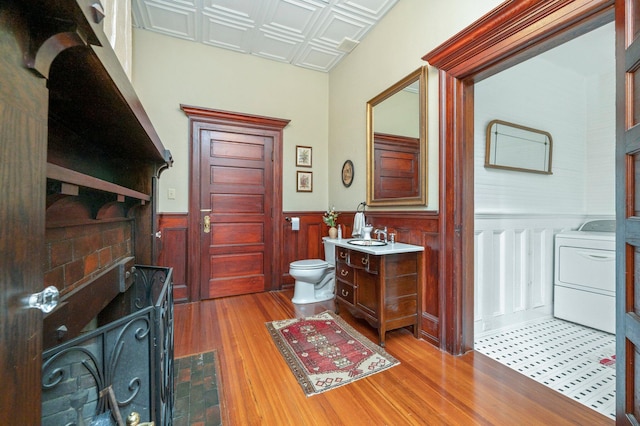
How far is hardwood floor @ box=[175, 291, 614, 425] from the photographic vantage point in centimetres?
128

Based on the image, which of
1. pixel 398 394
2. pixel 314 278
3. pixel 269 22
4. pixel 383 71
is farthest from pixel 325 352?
pixel 269 22

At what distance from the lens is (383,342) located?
6.40 ft

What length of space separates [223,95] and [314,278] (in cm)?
236

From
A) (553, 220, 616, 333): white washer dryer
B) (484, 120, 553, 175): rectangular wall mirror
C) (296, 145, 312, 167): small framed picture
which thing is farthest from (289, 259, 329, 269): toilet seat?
(553, 220, 616, 333): white washer dryer

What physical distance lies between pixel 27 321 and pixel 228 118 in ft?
9.90

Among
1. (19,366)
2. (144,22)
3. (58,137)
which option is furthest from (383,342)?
(144,22)

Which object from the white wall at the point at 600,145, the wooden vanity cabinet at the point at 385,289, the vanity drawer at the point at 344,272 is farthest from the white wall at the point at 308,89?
the white wall at the point at 600,145

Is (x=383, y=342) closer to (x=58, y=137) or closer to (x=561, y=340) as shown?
(x=561, y=340)

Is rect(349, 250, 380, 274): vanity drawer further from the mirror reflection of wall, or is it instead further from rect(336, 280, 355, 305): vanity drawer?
the mirror reflection of wall

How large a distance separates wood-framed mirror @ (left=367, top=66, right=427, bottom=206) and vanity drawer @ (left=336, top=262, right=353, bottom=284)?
72 centimetres

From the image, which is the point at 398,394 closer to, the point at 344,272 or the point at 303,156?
the point at 344,272

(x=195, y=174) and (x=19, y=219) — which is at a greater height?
(x=195, y=174)

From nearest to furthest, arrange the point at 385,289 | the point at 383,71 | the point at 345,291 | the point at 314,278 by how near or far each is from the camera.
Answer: the point at 385,289, the point at 345,291, the point at 383,71, the point at 314,278

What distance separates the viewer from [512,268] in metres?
2.30
